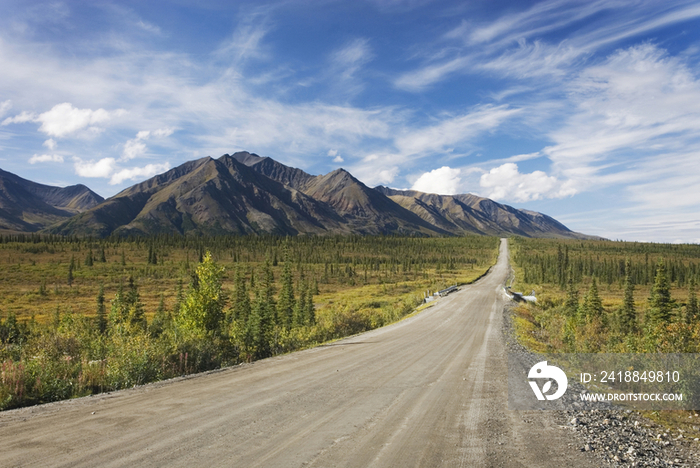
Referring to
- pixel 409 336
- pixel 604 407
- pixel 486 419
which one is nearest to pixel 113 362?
pixel 486 419

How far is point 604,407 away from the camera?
879 centimetres

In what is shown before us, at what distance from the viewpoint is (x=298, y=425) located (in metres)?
7.65

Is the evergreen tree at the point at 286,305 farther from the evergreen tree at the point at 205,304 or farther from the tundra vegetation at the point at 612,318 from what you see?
the tundra vegetation at the point at 612,318

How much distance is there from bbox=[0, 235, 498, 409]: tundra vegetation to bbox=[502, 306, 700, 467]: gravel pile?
38.1ft

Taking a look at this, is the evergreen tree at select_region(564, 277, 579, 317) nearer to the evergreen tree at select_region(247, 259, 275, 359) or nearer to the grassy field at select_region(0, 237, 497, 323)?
the grassy field at select_region(0, 237, 497, 323)

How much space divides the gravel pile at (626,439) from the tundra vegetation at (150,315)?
1160 cm

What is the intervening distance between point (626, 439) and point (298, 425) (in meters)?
6.35

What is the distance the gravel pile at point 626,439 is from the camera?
6129 millimetres

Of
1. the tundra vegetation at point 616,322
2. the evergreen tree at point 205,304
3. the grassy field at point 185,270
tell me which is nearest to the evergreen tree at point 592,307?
the tundra vegetation at point 616,322

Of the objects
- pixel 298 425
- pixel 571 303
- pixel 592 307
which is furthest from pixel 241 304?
pixel 298 425

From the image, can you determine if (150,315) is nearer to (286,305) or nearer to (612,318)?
(286,305)

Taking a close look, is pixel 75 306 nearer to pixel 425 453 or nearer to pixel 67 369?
pixel 67 369

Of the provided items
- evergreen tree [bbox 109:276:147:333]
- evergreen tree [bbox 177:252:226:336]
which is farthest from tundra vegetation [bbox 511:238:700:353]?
evergreen tree [bbox 109:276:147:333]

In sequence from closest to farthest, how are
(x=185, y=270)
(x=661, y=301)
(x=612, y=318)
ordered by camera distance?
(x=661, y=301), (x=612, y=318), (x=185, y=270)
